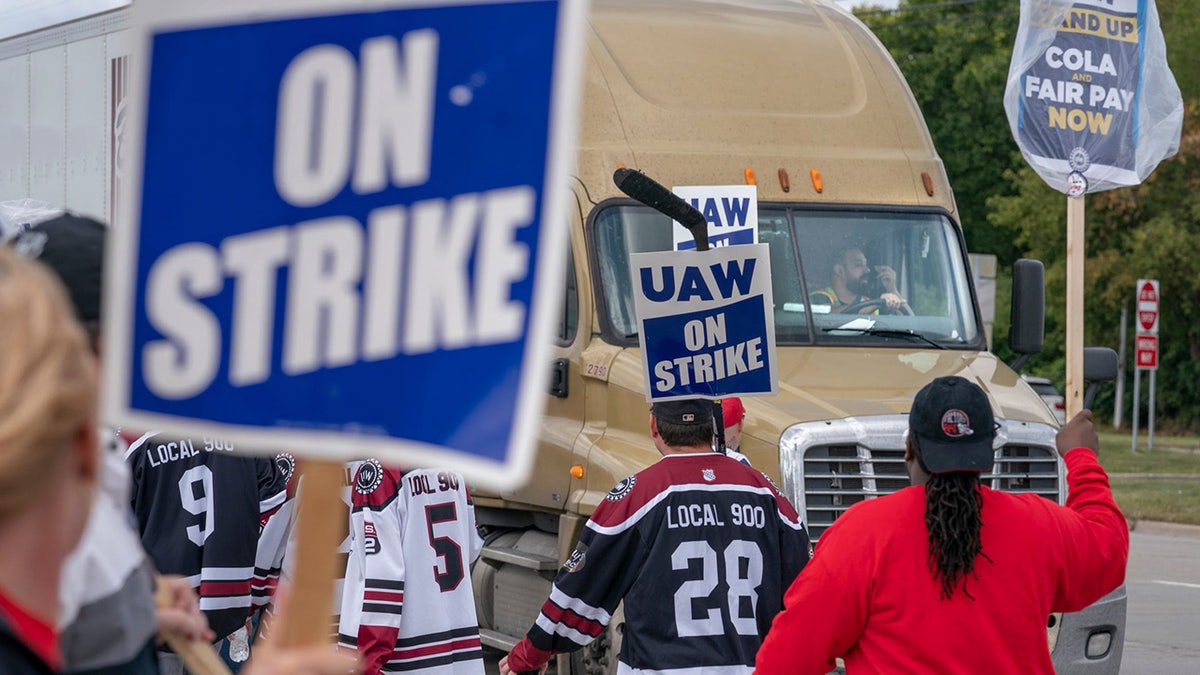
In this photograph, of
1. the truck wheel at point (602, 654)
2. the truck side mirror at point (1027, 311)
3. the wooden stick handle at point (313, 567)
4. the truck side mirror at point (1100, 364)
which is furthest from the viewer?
the truck side mirror at point (1027, 311)

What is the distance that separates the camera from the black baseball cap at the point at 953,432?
398 centimetres

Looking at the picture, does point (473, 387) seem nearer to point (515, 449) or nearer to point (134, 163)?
point (515, 449)

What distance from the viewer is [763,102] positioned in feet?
31.7

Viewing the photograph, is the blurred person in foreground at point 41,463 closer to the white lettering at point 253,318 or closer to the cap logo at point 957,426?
the white lettering at point 253,318

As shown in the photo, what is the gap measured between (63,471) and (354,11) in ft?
1.92

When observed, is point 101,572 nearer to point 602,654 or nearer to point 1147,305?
point 602,654

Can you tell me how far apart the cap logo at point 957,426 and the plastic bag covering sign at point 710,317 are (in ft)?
8.15

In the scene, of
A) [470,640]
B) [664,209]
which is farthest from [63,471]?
[664,209]

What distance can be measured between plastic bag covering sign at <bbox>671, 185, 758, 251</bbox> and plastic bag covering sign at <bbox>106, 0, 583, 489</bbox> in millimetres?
6266

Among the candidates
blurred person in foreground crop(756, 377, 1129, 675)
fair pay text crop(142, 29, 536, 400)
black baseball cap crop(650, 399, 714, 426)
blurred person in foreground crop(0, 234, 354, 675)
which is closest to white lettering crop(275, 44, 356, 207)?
fair pay text crop(142, 29, 536, 400)

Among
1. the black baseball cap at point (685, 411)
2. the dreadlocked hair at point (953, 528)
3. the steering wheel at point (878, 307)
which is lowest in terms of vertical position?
the dreadlocked hair at point (953, 528)

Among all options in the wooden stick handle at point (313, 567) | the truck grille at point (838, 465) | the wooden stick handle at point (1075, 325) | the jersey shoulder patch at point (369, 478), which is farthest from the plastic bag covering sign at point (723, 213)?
the wooden stick handle at point (313, 567)

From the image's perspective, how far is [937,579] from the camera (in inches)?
150

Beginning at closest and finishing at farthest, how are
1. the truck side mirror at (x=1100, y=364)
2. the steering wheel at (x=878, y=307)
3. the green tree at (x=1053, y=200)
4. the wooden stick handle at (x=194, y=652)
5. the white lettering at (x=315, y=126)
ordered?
1. the white lettering at (x=315, y=126)
2. the wooden stick handle at (x=194, y=652)
3. the truck side mirror at (x=1100, y=364)
4. the steering wheel at (x=878, y=307)
5. the green tree at (x=1053, y=200)
